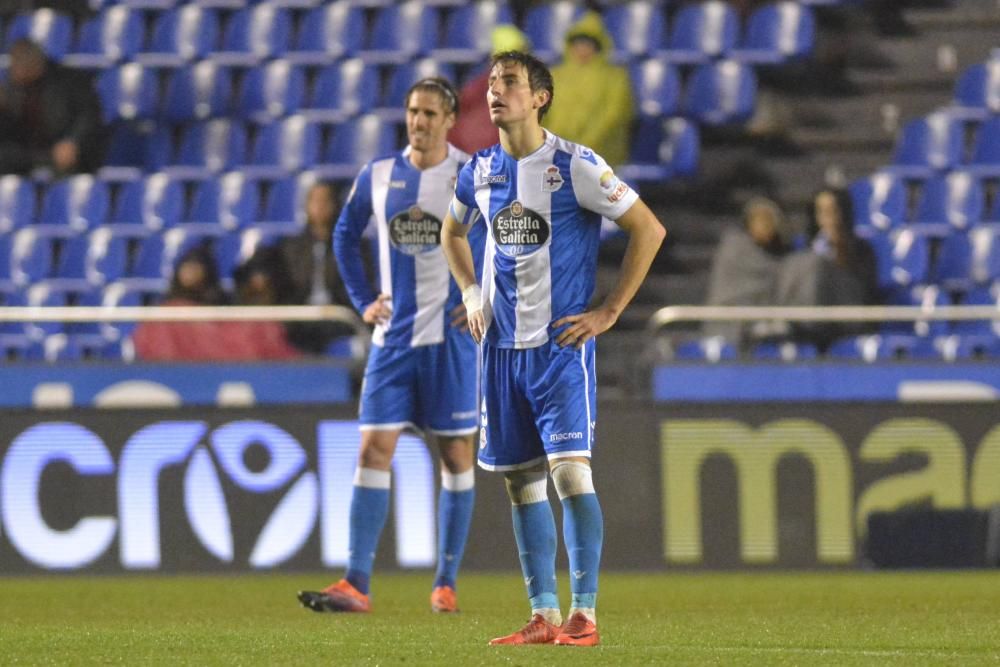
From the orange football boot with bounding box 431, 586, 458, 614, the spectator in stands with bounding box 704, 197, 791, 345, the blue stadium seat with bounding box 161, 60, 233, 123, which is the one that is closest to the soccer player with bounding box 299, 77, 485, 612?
the orange football boot with bounding box 431, 586, 458, 614

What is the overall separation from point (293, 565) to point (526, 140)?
4918mm

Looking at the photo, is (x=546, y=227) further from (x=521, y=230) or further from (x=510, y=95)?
(x=510, y=95)

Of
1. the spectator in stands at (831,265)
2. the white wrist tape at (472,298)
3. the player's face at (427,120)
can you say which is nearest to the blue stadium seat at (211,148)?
the spectator in stands at (831,265)

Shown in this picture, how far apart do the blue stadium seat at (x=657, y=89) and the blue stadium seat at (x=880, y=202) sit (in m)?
1.63

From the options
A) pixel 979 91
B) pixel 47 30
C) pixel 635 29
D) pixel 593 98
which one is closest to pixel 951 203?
pixel 979 91

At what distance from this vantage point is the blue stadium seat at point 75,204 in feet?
49.2

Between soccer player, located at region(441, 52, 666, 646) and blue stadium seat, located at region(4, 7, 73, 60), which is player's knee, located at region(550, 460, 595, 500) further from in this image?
blue stadium seat, located at region(4, 7, 73, 60)

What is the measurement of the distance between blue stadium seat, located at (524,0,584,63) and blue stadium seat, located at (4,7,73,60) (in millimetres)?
4067

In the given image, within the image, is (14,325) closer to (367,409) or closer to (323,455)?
(323,455)

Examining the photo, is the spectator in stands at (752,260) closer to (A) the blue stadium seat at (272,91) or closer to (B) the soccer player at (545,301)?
(A) the blue stadium seat at (272,91)

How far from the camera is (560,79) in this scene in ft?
45.9

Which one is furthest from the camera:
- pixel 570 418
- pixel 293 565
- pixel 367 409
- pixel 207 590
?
pixel 293 565

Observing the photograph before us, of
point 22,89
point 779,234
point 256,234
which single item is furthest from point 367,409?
point 22,89

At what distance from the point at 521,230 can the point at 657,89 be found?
28.0 feet
